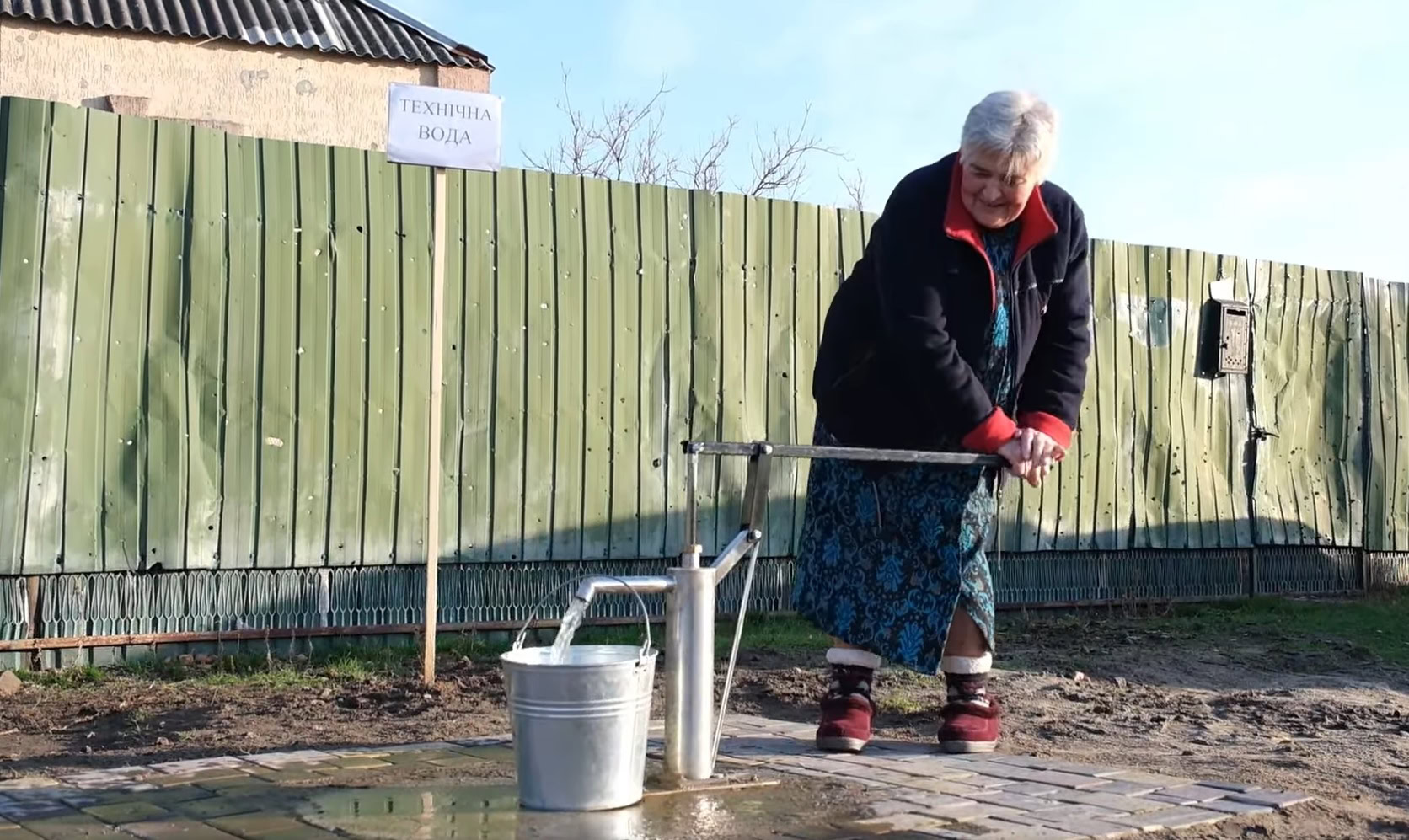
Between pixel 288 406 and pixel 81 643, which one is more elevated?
pixel 288 406

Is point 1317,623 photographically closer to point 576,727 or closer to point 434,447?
point 434,447

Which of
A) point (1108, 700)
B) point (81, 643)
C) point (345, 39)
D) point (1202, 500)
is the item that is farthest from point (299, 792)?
point (345, 39)

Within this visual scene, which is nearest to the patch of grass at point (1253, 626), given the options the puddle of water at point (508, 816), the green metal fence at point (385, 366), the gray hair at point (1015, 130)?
the green metal fence at point (385, 366)

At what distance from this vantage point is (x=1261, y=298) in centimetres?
927

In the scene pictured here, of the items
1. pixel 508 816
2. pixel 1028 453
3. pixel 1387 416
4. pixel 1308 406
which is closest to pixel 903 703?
pixel 1028 453

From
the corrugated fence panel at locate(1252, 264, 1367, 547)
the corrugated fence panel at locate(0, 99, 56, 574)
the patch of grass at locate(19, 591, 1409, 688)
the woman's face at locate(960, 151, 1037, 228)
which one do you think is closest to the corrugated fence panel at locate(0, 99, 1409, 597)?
the corrugated fence panel at locate(0, 99, 56, 574)

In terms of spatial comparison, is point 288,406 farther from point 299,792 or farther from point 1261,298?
point 1261,298

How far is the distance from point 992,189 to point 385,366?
3.35 metres

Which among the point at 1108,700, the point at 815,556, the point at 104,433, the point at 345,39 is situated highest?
the point at 345,39

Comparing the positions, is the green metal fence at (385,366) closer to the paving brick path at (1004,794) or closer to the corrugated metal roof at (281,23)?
the paving brick path at (1004,794)

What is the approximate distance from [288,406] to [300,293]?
47cm

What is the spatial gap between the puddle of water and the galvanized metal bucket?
40mm

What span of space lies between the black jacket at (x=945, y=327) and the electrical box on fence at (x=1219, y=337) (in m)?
5.20

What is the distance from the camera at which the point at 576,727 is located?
3000 millimetres
